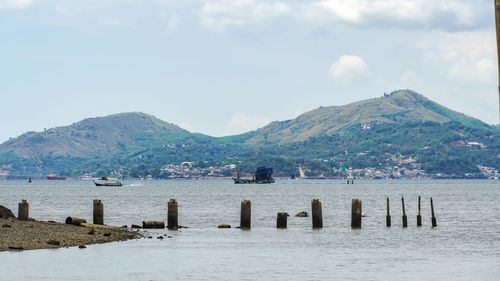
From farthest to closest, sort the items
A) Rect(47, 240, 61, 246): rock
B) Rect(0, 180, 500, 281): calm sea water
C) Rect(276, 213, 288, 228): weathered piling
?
Rect(276, 213, 288, 228): weathered piling → Rect(47, 240, 61, 246): rock → Rect(0, 180, 500, 281): calm sea water

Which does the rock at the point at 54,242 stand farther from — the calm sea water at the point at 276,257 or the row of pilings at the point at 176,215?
the row of pilings at the point at 176,215

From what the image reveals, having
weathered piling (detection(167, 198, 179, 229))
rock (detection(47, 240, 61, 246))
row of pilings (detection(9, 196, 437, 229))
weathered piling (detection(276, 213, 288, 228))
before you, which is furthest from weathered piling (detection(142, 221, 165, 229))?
rock (detection(47, 240, 61, 246))

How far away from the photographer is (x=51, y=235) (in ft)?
197

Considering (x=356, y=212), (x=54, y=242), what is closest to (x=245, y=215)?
(x=356, y=212)

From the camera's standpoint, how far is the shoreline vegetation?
55.3m

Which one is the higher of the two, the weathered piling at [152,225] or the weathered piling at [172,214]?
the weathered piling at [172,214]

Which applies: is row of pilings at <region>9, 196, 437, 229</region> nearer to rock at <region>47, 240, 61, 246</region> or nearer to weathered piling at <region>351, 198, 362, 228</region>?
weathered piling at <region>351, 198, 362, 228</region>

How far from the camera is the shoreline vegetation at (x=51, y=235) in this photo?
182ft

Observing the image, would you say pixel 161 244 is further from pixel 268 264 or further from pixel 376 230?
pixel 376 230

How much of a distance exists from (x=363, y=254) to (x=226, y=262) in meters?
9.49

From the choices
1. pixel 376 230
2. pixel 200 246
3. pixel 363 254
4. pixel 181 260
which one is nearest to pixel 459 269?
pixel 363 254

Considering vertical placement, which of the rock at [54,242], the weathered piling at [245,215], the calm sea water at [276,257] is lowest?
the calm sea water at [276,257]

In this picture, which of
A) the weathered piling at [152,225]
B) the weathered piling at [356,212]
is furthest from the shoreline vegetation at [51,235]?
the weathered piling at [356,212]

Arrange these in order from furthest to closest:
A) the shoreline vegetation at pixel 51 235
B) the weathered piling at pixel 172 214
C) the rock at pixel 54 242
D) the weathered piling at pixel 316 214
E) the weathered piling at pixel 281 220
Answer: the weathered piling at pixel 281 220, the weathered piling at pixel 316 214, the weathered piling at pixel 172 214, the rock at pixel 54 242, the shoreline vegetation at pixel 51 235
